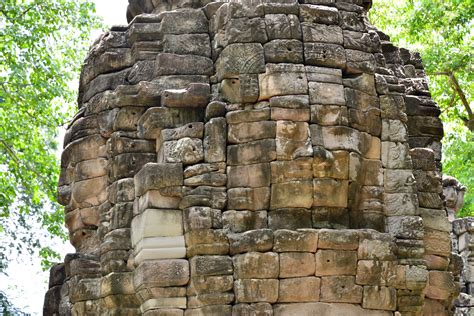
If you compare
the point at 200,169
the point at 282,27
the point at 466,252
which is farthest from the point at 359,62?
the point at 466,252

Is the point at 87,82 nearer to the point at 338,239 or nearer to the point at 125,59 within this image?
the point at 125,59

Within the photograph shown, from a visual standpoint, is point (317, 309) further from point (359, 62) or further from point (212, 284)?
point (359, 62)

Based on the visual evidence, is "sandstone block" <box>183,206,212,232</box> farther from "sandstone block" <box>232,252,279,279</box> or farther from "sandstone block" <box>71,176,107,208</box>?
"sandstone block" <box>71,176,107,208</box>

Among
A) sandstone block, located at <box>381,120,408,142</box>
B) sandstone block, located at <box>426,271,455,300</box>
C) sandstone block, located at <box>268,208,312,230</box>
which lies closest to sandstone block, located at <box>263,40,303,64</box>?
sandstone block, located at <box>381,120,408,142</box>

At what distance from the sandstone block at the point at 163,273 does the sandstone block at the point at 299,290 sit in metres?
0.98

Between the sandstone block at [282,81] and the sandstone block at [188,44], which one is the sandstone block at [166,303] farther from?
the sandstone block at [188,44]

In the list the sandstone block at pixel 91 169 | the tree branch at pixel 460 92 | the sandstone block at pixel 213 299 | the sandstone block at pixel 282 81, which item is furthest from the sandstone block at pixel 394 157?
the tree branch at pixel 460 92

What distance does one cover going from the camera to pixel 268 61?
9.93m

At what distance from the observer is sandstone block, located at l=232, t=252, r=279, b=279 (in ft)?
30.3

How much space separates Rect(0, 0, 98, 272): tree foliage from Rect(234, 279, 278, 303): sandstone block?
1010 centimetres

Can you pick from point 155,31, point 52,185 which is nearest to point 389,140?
point 155,31

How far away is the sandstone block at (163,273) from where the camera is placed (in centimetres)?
933

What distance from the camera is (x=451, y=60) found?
892 inches

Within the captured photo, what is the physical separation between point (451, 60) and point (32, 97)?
10.2 metres
